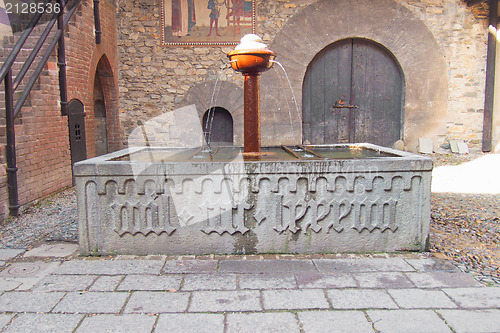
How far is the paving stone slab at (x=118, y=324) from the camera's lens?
6.58 feet

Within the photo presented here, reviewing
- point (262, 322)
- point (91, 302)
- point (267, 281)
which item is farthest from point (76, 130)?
point (262, 322)

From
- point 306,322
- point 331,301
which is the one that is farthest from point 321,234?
point 306,322

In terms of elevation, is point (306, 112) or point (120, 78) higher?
point (120, 78)

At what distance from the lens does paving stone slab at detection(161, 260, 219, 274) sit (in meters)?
2.74

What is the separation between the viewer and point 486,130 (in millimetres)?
8141

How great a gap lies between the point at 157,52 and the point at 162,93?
2.59 ft

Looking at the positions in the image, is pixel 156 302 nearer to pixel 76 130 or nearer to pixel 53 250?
pixel 53 250

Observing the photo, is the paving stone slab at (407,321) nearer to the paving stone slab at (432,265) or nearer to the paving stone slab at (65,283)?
the paving stone slab at (432,265)

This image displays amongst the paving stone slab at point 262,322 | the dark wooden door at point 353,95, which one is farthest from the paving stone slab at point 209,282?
the dark wooden door at point 353,95

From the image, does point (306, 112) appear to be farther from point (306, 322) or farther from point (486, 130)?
point (306, 322)

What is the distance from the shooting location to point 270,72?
7.70 m

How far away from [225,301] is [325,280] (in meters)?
0.69

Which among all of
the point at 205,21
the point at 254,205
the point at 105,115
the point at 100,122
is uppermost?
the point at 205,21

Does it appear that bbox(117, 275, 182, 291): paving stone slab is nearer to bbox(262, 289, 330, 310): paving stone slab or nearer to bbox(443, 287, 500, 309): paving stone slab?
bbox(262, 289, 330, 310): paving stone slab
